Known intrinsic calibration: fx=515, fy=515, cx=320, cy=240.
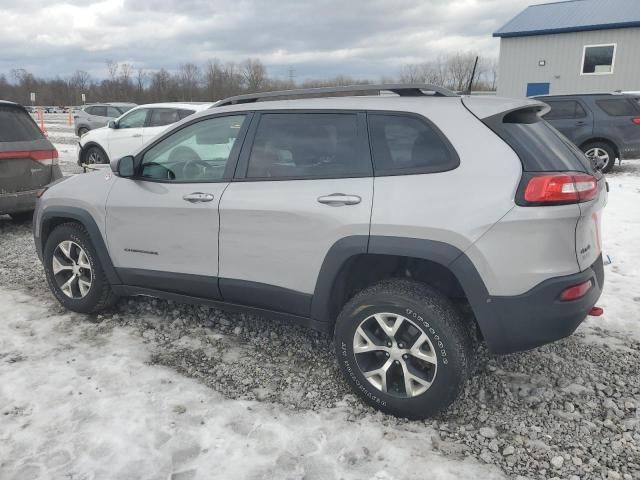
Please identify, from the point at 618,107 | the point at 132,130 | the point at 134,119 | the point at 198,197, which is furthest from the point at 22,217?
the point at 618,107

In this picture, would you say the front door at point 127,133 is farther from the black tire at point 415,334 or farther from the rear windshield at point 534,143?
the rear windshield at point 534,143

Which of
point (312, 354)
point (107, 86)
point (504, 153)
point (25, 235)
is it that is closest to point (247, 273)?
point (312, 354)

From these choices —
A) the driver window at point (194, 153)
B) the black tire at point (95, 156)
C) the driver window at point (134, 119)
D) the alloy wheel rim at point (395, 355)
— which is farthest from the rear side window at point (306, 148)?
the black tire at point (95, 156)

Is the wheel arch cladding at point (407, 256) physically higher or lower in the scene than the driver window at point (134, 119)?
lower

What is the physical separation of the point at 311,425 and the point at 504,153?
174cm

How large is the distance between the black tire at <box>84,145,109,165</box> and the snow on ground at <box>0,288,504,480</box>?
9083 mm

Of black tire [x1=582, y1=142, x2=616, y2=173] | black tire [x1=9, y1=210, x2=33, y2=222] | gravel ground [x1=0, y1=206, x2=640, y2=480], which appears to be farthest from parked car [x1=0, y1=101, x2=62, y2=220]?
black tire [x1=582, y1=142, x2=616, y2=173]

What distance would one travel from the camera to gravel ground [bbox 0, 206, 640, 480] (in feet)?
8.46

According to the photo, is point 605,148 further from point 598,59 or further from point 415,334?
point 598,59

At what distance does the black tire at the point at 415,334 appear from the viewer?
264 centimetres

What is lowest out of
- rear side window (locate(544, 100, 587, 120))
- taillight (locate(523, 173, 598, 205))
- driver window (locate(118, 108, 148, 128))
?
taillight (locate(523, 173, 598, 205))

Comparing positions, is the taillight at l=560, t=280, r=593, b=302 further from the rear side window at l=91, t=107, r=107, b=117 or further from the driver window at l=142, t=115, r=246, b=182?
the rear side window at l=91, t=107, r=107, b=117

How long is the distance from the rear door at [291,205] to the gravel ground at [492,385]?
0.50m

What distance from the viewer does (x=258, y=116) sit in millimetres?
3348
